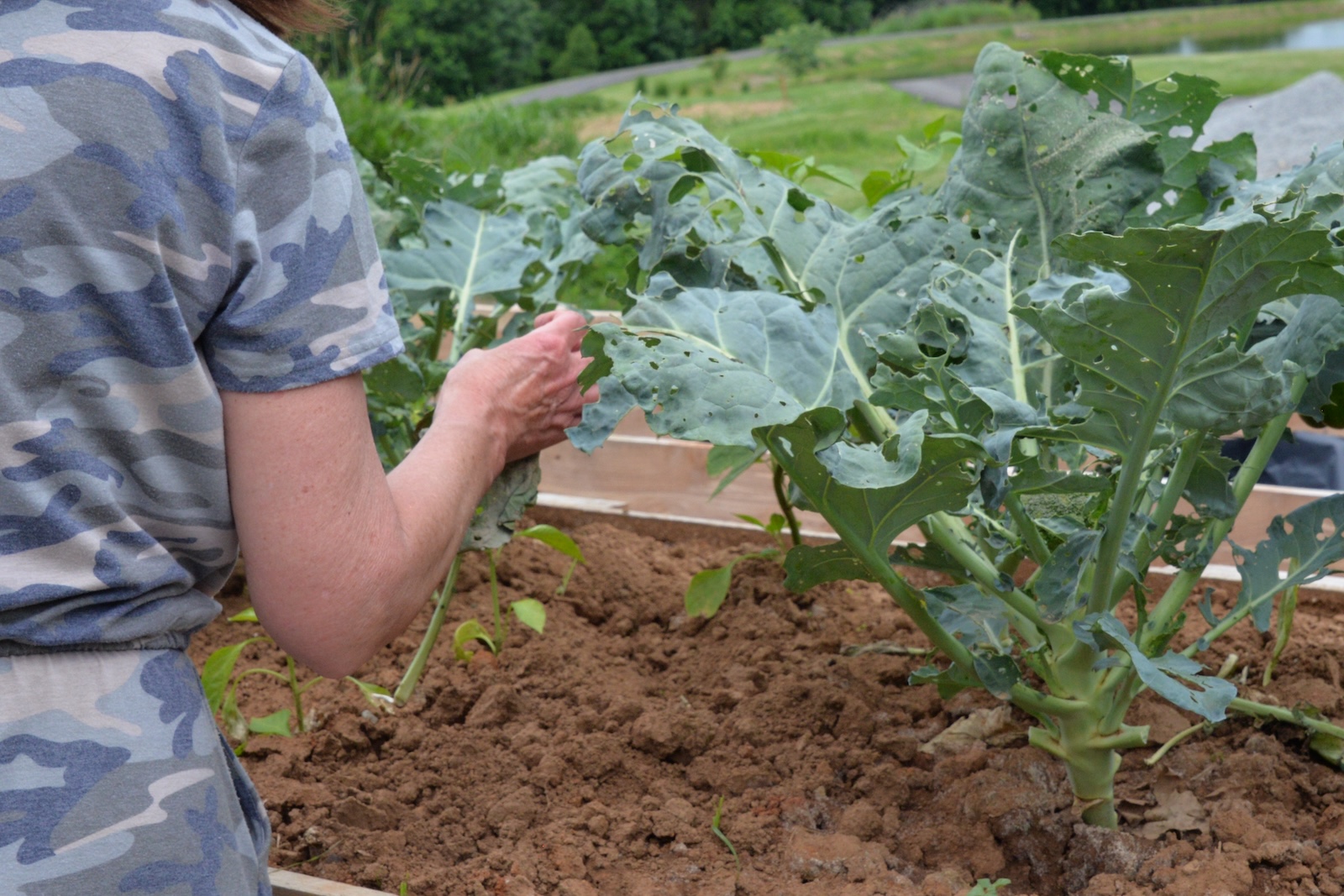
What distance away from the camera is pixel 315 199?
1.01 meters

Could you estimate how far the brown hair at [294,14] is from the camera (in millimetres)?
1083

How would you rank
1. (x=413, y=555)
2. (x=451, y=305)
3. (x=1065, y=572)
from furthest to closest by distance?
(x=451, y=305)
(x=1065, y=572)
(x=413, y=555)

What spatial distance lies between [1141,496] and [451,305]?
4.45 ft

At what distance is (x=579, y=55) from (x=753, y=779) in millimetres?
23300

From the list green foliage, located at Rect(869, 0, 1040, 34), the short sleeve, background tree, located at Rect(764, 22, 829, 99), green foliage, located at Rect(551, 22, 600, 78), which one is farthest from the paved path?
green foliage, located at Rect(551, 22, 600, 78)

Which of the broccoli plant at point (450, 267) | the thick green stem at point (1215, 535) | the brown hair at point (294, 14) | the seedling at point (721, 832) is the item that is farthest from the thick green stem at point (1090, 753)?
the brown hair at point (294, 14)

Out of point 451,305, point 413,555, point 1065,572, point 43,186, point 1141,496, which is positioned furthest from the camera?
point 451,305

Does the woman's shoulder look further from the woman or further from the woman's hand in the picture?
the woman's hand

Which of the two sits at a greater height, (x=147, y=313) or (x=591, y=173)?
(x=147, y=313)

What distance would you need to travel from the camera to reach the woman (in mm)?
932

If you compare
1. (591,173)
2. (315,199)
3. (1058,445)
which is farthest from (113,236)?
(1058,445)

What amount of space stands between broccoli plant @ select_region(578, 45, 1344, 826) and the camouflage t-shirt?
0.41 m

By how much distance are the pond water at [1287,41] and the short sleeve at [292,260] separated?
1491 cm

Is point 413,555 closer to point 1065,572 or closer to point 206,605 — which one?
point 206,605
